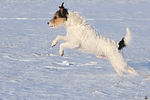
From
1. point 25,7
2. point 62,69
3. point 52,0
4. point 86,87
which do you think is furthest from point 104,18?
point 86,87

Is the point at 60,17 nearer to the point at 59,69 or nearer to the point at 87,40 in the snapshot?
the point at 87,40

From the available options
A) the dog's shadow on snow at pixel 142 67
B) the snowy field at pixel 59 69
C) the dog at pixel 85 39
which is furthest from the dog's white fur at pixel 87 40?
the dog's shadow on snow at pixel 142 67

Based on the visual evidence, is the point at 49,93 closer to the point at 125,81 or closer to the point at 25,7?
the point at 125,81

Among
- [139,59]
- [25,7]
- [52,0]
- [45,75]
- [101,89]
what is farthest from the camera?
[52,0]

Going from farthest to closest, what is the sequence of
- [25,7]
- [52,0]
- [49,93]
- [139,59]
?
[52,0], [25,7], [139,59], [49,93]

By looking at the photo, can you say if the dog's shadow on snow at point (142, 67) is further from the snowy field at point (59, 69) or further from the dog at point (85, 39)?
the dog at point (85, 39)

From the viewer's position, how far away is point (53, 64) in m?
7.86

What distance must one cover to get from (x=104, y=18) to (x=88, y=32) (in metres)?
13.2

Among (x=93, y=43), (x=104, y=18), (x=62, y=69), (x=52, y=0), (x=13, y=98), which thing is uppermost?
(x=52, y=0)

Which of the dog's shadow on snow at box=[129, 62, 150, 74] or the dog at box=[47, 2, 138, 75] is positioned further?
the dog's shadow on snow at box=[129, 62, 150, 74]

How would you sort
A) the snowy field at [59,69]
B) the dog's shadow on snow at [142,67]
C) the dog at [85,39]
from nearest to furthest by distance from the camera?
the snowy field at [59,69]
the dog at [85,39]
the dog's shadow on snow at [142,67]

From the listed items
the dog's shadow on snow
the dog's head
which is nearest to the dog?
the dog's head

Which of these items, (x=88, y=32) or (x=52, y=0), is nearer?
(x=88, y=32)

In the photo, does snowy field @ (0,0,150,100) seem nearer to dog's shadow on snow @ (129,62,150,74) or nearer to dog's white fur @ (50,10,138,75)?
dog's shadow on snow @ (129,62,150,74)
